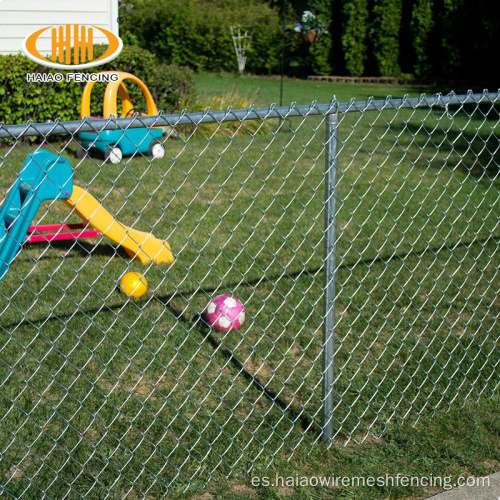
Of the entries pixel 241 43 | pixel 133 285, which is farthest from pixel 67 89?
pixel 241 43

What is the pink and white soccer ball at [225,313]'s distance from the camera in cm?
378

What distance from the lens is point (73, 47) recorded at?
9.80 meters

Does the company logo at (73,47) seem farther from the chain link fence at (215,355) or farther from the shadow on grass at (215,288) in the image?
the shadow on grass at (215,288)

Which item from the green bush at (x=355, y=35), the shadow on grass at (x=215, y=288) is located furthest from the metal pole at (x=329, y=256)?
the green bush at (x=355, y=35)

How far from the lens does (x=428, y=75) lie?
67.3 feet

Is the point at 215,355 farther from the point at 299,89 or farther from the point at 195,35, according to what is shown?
the point at 195,35

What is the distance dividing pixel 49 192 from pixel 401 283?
2.53 m

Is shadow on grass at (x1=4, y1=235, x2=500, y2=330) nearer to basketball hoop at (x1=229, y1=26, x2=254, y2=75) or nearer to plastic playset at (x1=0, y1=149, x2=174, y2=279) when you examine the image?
plastic playset at (x1=0, y1=149, x2=174, y2=279)

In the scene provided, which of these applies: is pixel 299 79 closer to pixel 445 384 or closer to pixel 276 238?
pixel 276 238

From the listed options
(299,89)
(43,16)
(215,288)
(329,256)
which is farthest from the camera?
(299,89)

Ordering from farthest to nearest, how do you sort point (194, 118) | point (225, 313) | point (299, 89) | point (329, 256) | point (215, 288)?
1. point (299, 89)
2. point (215, 288)
3. point (225, 313)
4. point (329, 256)
5. point (194, 118)

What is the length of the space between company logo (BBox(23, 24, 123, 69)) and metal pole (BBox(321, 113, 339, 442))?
291 inches

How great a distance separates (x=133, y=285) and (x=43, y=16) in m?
7.14

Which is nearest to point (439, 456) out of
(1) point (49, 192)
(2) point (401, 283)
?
(2) point (401, 283)
